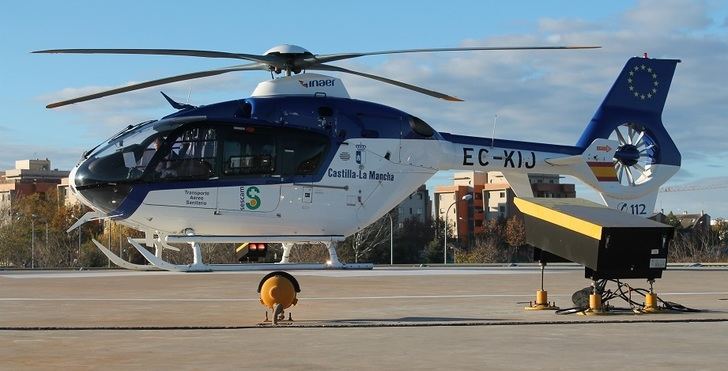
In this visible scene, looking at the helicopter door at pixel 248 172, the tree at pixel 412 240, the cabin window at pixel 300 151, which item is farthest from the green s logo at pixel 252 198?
the tree at pixel 412 240

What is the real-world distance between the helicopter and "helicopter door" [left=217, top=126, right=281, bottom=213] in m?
0.02

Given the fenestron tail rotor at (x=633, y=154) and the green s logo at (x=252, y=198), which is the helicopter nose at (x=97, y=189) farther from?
the fenestron tail rotor at (x=633, y=154)

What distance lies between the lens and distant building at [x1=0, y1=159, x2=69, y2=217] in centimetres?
15200

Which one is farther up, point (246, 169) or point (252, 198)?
point (246, 169)

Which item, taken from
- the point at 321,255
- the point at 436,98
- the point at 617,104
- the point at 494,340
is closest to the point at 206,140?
the point at 436,98

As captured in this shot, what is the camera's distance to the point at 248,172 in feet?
69.2

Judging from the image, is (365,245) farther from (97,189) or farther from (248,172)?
(97,189)

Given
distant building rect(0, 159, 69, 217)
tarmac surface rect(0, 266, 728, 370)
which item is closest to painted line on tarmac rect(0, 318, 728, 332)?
tarmac surface rect(0, 266, 728, 370)

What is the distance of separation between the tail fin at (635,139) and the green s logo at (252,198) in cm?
1140

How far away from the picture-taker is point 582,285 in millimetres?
25953

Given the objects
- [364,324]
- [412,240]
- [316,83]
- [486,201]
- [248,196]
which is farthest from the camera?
[486,201]

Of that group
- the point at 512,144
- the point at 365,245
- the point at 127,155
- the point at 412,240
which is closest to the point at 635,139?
the point at 512,144

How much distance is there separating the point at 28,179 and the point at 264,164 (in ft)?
525

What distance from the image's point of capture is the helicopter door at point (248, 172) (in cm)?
2089
